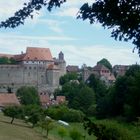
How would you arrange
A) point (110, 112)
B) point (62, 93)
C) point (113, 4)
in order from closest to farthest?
point (113, 4) → point (110, 112) → point (62, 93)

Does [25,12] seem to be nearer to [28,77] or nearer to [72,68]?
[28,77]

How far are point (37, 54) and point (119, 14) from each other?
108 m

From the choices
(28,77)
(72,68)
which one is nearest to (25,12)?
(28,77)

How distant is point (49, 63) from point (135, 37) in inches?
4244

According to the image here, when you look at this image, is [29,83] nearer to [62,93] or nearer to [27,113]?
[62,93]

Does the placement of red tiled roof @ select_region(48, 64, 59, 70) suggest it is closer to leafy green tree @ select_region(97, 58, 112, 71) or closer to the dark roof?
leafy green tree @ select_region(97, 58, 112, 71)

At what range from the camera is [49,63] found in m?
113

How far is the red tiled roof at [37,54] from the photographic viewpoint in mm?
112188

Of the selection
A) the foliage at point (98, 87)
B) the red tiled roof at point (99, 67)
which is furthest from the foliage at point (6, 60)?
the foliage at point (98, 87)

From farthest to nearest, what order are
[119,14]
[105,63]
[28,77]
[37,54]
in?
[105,63] < [37,54] < [28,77] < [119,14]

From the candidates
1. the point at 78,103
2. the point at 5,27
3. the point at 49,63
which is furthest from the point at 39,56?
the point at 5,27

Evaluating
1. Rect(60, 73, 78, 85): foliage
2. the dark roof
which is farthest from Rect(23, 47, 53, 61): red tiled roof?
the dark roof

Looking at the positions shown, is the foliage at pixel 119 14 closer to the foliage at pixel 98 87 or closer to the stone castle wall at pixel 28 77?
the foliage at pixel 98 87

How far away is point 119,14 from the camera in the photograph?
18.7 feet
